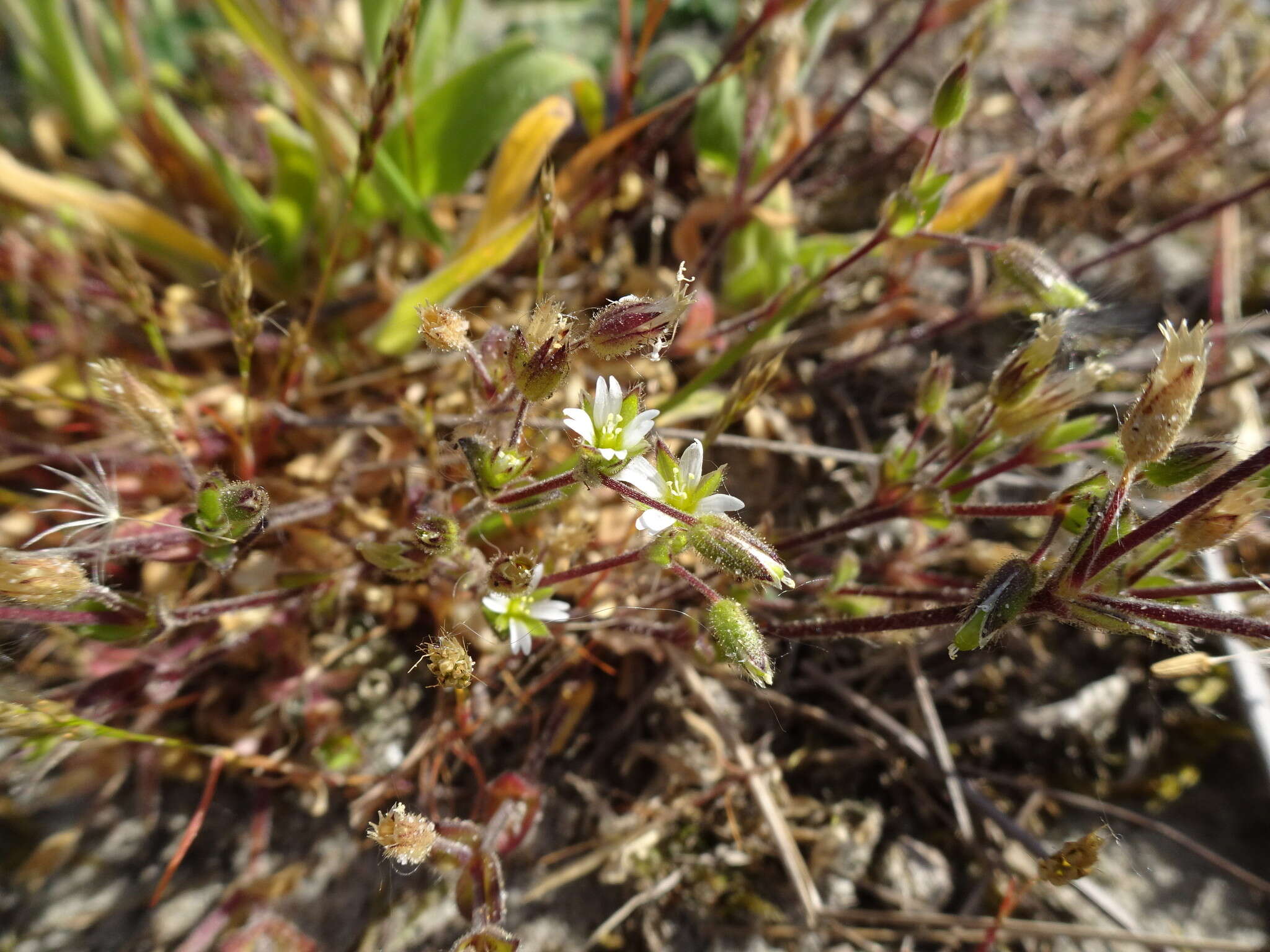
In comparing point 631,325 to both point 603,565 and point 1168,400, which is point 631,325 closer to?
point 603,565

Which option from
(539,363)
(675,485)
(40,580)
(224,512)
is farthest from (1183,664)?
(40,580)

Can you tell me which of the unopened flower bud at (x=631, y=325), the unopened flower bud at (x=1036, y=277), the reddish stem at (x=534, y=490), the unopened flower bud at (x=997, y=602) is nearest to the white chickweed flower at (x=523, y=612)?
the reddish stem at (x=534, y=490)

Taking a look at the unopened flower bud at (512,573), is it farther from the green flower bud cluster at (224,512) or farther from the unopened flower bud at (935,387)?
the unopened flower bud at (935,387)

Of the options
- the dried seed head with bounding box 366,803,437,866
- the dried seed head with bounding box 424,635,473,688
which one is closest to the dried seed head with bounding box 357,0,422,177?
the dried seed head with bounding box 424,635,473,688

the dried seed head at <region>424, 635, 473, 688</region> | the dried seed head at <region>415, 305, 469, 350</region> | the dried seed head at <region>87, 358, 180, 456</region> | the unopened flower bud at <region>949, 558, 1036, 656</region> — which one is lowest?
the unopened flower bud at <region>949, 558, 1036, 656</region>

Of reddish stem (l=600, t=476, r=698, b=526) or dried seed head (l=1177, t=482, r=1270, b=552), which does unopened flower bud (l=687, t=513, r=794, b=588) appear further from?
dried seed head (l=1177, t=482, r=1270, b=552)

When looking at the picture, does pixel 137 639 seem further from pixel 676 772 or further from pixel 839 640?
pixel 839 640
